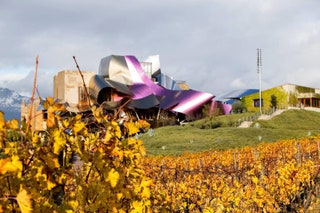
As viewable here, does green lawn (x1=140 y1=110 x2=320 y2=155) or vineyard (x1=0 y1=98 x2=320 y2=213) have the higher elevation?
vineyard (x1=0 y1=98 x2=320 y2=213)

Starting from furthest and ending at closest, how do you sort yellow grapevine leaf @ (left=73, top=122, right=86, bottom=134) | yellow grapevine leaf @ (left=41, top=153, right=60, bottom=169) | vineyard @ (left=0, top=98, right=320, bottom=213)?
yellow grapevine leaf @ (left=73, top=122, right=86, bottom=134) < yellow grapevine leaf @ (left=41, top=153, right=60, bottom=169) < vineyard @ (left=0, top=98, right=320, bottom=213)

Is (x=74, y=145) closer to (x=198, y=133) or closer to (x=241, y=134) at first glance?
(x=241, y=134)

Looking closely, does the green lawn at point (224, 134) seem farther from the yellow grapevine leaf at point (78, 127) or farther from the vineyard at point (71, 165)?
the yellow grapevine leaf at point (78, 127)

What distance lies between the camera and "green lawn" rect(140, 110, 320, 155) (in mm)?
32250

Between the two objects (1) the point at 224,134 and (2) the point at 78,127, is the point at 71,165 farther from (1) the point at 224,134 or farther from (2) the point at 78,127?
(1) the point at 224,134

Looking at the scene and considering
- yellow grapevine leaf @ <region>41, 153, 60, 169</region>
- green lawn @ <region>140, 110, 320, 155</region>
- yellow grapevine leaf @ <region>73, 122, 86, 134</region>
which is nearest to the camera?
yellow grapevine leaf @ <region>41, 153, 60, 169</region>

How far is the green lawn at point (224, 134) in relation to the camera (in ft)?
106

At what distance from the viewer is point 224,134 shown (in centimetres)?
3822

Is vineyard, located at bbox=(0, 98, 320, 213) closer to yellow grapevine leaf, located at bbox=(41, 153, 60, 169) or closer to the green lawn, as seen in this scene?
yellow grapevine leaf, located at bbox=(41, 153, 60, 169)

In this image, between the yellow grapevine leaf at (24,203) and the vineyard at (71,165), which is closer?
the yellow grapevine leaf at (24,203)

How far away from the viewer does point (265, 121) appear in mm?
49688

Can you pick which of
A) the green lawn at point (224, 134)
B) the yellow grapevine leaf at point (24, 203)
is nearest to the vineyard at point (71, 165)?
the yellow grapevine leaf at point (24, 203)

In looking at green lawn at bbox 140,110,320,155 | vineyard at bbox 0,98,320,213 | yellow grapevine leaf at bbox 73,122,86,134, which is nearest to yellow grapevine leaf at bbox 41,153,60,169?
vineyard at bbox 0,98,320,213

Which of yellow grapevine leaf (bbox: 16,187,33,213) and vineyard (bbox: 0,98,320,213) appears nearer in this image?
yellow grapevine leaf (bbox: 16,187,33,213)
